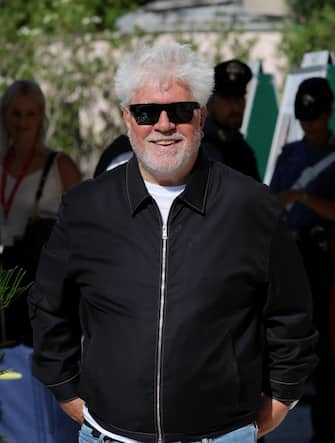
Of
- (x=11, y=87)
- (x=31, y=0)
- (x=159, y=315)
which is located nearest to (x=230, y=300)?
(x=159, y=315)

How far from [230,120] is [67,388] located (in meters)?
2.20

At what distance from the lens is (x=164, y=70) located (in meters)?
2.41

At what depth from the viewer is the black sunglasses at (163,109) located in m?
2.41

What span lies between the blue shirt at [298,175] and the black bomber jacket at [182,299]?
8.23 ft

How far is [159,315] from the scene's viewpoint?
236 centimetres

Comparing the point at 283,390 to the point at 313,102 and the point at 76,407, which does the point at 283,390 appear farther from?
the point at 313,102

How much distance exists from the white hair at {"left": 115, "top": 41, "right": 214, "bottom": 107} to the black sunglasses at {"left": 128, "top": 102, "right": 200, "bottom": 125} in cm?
4

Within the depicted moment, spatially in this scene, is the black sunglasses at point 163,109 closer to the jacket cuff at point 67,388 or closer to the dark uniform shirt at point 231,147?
the jacket cuff at point 67,388

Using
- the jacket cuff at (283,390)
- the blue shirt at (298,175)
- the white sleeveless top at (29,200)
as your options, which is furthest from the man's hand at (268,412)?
the blue shirt at (298,175)

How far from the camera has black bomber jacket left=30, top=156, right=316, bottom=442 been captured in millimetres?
2367

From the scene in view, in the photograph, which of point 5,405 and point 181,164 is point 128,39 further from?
point 181,164

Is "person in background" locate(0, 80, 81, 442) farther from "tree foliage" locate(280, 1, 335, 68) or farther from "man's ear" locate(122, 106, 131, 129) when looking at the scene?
"tree foliage" locate(280, 1, 335, 68)

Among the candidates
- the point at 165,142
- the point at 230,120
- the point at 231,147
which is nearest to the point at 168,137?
the point at 165,142

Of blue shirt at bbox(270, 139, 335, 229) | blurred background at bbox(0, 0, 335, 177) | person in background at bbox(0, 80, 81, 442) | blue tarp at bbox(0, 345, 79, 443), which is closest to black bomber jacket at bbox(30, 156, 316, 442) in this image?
blue tarp at bbox(0, 345, 79, 443)
